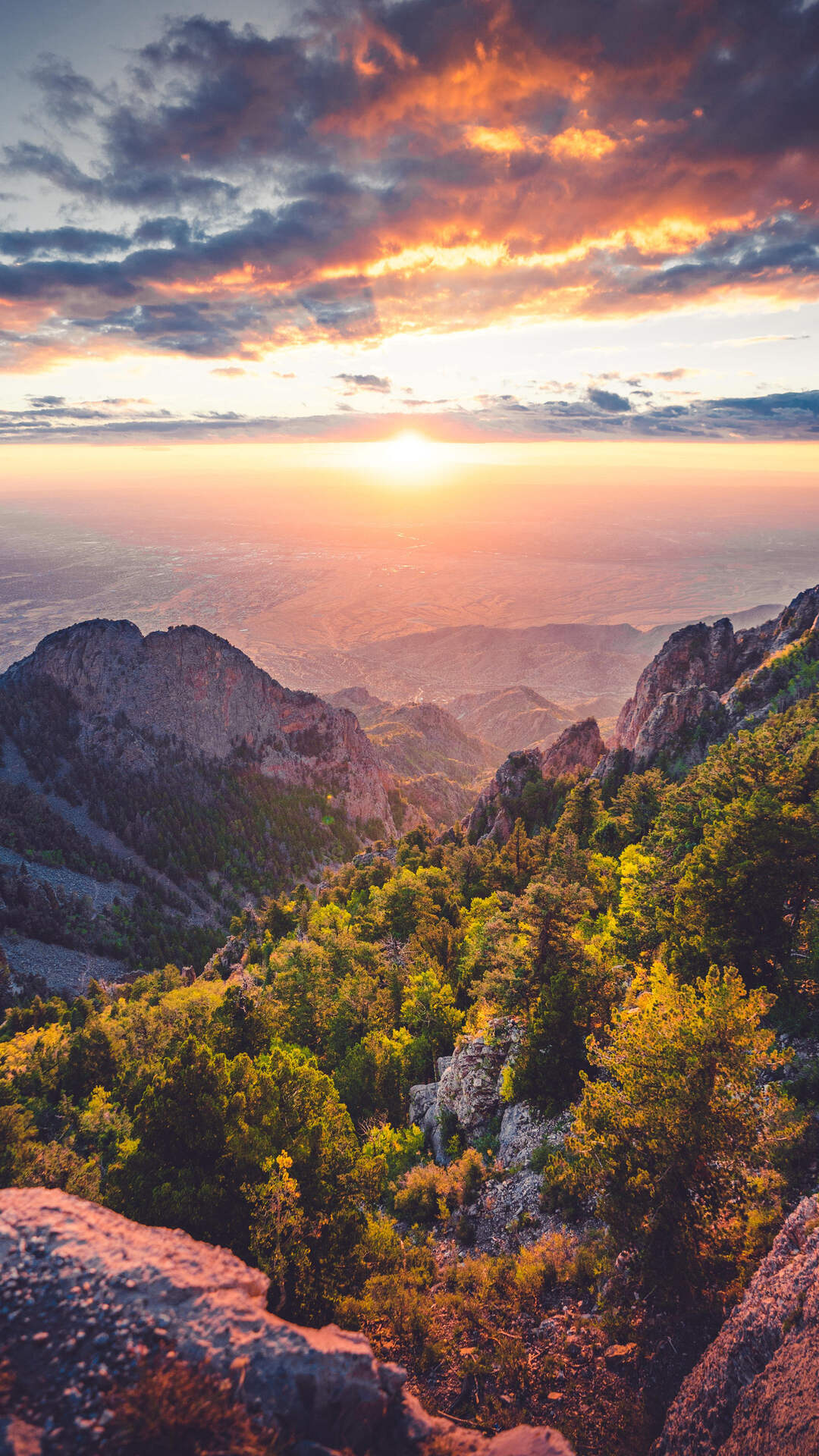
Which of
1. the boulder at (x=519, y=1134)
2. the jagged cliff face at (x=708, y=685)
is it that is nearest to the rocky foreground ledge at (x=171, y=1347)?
the boulder at (x=519, y=1134)

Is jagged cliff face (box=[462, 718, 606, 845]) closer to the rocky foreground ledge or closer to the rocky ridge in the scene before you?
the rocky ridge

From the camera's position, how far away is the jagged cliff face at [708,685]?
6712 cm

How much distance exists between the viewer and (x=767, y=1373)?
31.1 ft

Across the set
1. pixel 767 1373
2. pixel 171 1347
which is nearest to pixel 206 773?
pixel 171 1347

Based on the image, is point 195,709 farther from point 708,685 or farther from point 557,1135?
point 557,1135

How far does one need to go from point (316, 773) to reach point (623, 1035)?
5441 inches

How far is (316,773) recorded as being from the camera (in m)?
151

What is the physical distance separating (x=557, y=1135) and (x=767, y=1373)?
12.1 metres

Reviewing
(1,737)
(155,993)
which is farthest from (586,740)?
(1,737)

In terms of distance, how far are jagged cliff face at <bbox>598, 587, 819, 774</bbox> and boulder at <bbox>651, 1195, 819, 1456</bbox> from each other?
5978cm

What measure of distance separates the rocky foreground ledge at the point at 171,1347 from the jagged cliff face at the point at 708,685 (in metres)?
66.4

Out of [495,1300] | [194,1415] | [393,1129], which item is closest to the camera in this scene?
[194,1415]

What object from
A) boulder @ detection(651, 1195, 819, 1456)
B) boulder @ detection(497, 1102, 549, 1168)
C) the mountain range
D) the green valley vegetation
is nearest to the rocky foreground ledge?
boulder @ detection(651, 1195, 819, 1456)

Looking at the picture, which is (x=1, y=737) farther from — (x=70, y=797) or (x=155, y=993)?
(x=155, y=993)
